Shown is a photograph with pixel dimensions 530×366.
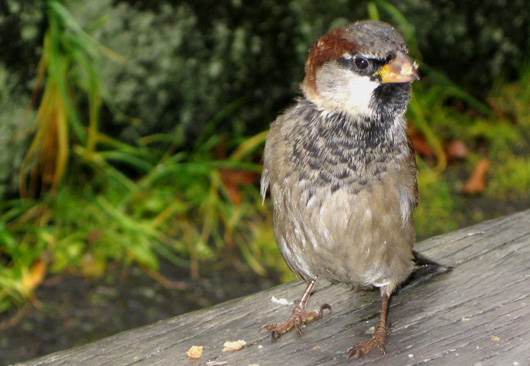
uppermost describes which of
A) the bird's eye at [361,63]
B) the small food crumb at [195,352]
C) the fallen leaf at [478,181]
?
the bird's eye at [361,63]

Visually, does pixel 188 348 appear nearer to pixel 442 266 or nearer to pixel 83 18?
pixel 442 266

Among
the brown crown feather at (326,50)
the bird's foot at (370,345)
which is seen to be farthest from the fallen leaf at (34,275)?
the bird's foot at (370,345)

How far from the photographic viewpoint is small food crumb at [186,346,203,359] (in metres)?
1.71

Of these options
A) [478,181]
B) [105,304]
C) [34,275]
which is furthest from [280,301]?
[478,181]

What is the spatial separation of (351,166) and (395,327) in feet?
1.36

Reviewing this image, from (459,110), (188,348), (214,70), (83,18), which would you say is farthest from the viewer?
(459,110)

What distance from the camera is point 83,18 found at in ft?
11.3

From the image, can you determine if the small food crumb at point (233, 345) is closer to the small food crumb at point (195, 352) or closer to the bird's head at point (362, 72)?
the small food crumb at point (195, 352)

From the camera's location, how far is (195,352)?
1.72m

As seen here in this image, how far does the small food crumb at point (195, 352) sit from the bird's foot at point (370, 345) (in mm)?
345

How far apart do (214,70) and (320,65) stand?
1.92 meters

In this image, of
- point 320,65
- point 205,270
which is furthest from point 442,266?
point 205,270

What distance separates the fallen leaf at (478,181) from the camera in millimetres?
4105

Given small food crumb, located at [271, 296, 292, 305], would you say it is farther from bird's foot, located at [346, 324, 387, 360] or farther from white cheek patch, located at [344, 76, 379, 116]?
white cheek patch, located at [344, 76, 379, 116]
